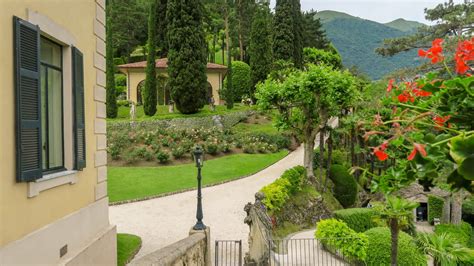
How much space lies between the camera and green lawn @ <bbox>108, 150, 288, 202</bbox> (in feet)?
60.6

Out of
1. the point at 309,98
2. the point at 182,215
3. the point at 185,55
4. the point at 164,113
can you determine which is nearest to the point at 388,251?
the point at 182,215

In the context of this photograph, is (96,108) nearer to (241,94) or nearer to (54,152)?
(54,152)

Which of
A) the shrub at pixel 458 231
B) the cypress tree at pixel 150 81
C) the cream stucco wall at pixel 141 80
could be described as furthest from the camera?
the cream stucco wall at pixel 141 80

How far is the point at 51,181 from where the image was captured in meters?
4.98

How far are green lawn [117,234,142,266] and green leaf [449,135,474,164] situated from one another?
8719 mm

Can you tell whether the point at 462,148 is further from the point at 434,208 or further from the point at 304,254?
the point at 434,208

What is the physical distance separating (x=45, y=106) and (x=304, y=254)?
8707mm

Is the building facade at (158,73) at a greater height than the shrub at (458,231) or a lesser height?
greater

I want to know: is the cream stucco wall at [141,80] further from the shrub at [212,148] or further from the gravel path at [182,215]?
the gravel path at [182,215]

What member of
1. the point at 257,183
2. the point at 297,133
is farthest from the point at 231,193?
the point at 297,133

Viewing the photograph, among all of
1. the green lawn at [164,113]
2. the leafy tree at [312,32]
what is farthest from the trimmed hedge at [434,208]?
the leafy tree at [312,32]

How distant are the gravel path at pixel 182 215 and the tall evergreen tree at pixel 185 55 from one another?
38.5 ft

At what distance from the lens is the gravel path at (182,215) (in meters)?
12.6

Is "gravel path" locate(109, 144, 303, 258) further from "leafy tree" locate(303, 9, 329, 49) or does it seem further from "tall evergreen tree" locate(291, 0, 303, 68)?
"leafy tree" locate(303, 9, 329, 49)
